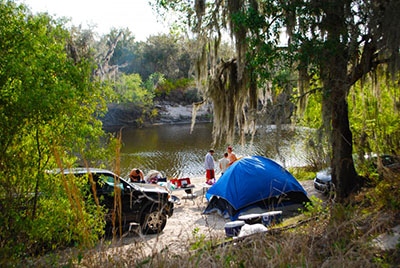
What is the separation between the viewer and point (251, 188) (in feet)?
31.4

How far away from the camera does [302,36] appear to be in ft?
22.1

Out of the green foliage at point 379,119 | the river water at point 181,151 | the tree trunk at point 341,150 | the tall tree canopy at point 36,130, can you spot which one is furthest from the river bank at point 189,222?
the river water at point 181,151

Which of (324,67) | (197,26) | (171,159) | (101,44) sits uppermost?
(101,44)

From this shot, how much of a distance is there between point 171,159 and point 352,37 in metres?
17.8

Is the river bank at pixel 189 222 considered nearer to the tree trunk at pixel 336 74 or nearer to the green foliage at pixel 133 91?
the tree trunk at pixel 336 74

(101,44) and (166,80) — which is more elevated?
(101,44)

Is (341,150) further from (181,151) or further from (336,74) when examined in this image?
(181,151)

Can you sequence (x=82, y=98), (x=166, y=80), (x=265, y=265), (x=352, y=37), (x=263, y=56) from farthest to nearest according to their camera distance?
1. (x=166, y=80)
2. (x=263, y=56)
3. (x=352, y=37)
4. (x=82, y=98)
5. (x=265, y=265)

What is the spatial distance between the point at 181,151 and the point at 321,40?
1956cm

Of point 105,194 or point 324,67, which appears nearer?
point 324,67

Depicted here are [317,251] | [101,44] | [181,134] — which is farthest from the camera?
[101,44]

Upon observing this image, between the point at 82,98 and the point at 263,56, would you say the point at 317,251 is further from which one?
the point at 263,56

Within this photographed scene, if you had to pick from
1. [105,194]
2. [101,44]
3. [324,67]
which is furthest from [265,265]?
[101,44]

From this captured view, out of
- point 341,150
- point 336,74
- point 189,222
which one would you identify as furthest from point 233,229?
point 336,74
